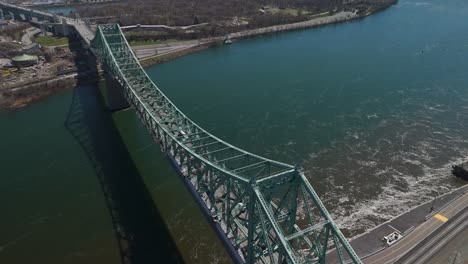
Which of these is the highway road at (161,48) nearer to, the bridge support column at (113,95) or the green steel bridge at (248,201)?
the bridge support column at (113,95)

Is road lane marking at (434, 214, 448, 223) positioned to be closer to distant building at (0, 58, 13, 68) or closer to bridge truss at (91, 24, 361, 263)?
bridge truss at (91, 24, 361, 263)

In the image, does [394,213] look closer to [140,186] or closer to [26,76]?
[140,186]

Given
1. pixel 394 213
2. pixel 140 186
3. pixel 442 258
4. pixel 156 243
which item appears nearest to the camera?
pixel 442 258

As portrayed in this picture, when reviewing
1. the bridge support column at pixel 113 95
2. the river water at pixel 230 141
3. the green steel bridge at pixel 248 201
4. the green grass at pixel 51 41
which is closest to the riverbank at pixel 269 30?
the river water at pixel 230 141

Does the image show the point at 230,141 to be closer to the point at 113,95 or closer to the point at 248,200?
the point at 113,95

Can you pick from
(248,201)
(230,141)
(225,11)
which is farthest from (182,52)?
(248,201)

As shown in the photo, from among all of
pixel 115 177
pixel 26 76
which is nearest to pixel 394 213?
pixel 115 177
